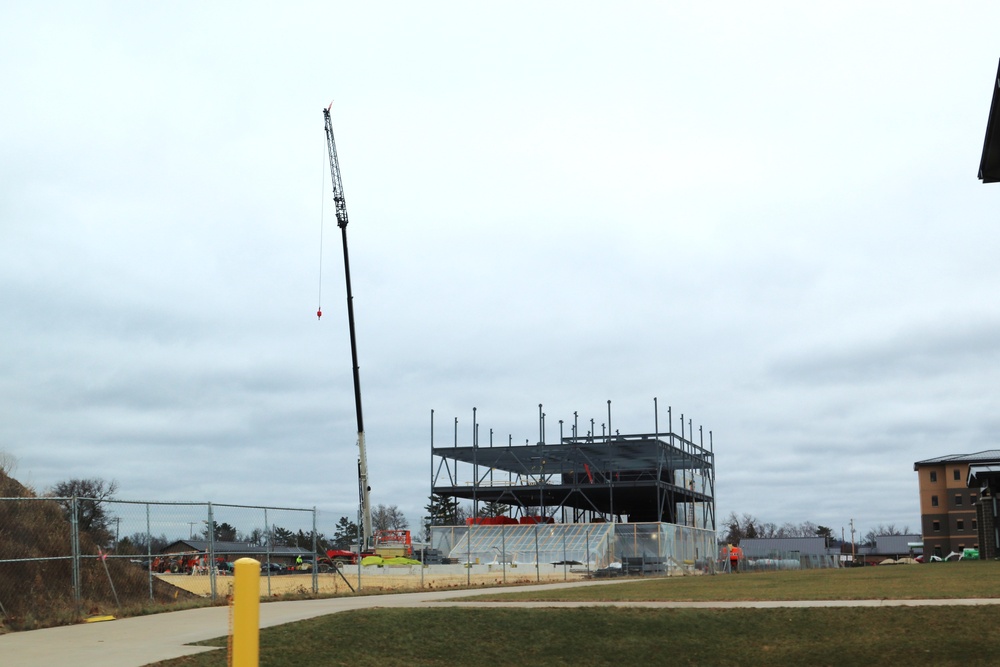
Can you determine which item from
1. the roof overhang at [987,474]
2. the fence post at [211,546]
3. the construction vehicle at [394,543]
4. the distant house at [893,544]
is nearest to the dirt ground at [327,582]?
the fence post at [211,546]

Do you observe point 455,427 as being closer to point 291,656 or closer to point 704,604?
point 704,604

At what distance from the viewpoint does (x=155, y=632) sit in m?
16.8

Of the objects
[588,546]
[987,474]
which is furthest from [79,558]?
[987,474]

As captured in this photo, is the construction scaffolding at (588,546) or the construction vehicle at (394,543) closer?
the construction scaffolding at (588,546)

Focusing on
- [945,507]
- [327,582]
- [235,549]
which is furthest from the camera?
[945,507]

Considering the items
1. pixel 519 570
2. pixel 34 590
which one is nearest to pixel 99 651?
pixel 34 590

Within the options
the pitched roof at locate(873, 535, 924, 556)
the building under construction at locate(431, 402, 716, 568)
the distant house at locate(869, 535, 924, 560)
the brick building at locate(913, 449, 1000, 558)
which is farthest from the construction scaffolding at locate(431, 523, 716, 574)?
the pitched roof at locate(873, 535, 924, 556)

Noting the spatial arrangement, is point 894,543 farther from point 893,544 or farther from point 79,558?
point 79,558

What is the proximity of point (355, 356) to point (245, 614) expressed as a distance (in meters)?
57.2

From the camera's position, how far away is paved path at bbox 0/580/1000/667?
13719 millimetres

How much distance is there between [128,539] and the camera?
24.5m

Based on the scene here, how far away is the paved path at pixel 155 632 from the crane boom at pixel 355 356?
3093 cm

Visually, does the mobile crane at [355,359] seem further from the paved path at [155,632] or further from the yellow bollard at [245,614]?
the yellow bollard at [245,614]

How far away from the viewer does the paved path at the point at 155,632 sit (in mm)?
13719
